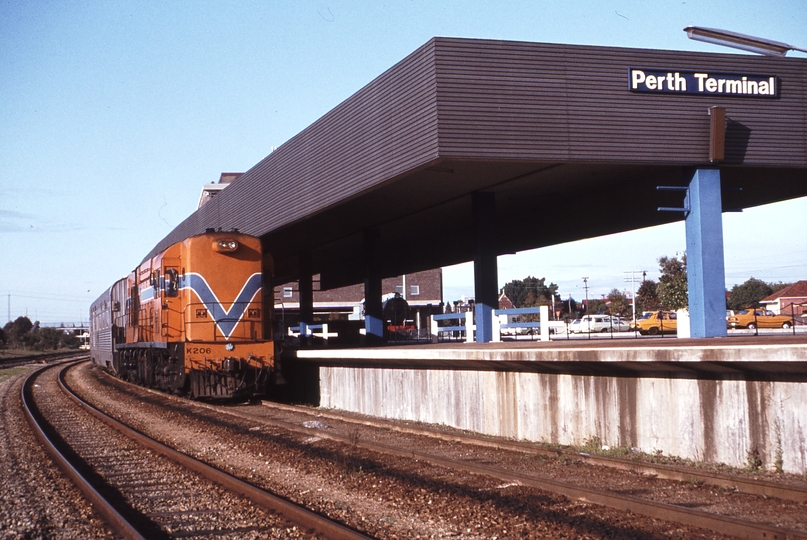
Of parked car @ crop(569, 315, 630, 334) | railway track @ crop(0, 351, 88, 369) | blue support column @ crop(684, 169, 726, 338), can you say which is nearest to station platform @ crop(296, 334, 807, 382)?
blue support column @ crop(684, 169, 726, 338)

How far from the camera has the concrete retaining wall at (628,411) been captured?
819 centimetres

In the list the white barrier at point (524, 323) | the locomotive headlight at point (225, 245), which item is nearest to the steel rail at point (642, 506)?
the white barrier at point (524, 323)

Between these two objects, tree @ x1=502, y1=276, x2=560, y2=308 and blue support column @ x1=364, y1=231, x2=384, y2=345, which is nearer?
blue support column @ x1=364, y1=231, x2=384, y2=345

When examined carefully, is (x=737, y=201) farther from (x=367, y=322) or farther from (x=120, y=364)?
(x=120, y=364)

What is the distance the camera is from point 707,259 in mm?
16812

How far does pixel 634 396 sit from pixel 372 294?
1709cm

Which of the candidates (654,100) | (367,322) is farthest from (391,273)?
(654,100)

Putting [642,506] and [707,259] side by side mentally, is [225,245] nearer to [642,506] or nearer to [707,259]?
[707,259]

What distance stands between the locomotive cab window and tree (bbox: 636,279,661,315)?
67.5 metres

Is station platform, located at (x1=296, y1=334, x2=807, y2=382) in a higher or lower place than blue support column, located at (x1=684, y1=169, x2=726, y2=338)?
lower

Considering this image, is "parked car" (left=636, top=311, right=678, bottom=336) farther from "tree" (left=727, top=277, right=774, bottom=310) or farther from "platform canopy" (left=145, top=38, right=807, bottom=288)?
"tree" (left=727, top=277, right=774, bottom=310)

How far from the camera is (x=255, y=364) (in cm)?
1734

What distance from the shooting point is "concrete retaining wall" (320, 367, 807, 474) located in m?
8.19

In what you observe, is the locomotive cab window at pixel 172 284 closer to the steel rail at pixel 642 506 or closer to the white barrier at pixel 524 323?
the white barrier at pixel 524 323
